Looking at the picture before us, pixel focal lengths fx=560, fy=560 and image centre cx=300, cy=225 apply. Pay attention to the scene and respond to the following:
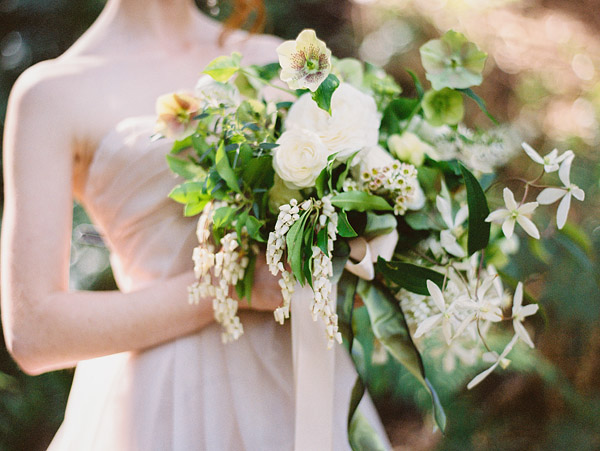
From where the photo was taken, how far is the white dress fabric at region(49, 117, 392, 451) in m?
0.84

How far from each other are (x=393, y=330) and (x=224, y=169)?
0.32m

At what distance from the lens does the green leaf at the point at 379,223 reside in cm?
75

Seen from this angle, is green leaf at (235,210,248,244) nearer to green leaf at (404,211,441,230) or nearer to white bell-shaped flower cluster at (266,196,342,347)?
white bell-shaped flower cluster at (266,196,342,347)

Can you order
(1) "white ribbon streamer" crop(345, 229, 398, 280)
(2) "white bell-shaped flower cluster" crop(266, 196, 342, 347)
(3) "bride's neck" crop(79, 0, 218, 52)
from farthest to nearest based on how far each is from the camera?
1. (3) "bride's neck" crop(79, 0, 218, 52)
2. (1) "white ribbon streamer" crop(345, 229, 398, 280)
3. (2) "white bell-shaped flower cluster" crop(266, 196, 342, 347)

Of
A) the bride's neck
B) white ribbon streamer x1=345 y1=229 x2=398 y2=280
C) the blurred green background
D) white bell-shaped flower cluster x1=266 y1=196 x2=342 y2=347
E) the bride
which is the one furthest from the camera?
the blurred green background

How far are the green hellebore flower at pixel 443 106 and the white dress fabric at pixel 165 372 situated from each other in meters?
0.40

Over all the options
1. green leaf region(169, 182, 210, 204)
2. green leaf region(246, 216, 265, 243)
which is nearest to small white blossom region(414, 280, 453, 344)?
green leaf region(246, 216, 265, 243)

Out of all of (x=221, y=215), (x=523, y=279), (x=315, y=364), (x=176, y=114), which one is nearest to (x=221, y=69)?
(x=176, y=114)

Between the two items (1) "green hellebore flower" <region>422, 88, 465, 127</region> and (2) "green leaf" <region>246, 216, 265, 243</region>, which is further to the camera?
(1) "green hellebore flower" <region>422, 88, 465, 127</region>

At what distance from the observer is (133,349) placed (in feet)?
2.92

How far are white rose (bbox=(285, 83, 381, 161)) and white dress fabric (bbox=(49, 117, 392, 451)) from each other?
282 mm

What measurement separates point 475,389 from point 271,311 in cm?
134

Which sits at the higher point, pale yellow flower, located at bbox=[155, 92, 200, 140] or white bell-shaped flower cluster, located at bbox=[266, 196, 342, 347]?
pale yellow flower, located at bbox=[155, 92, 200, 140]

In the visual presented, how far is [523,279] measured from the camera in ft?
5.76
